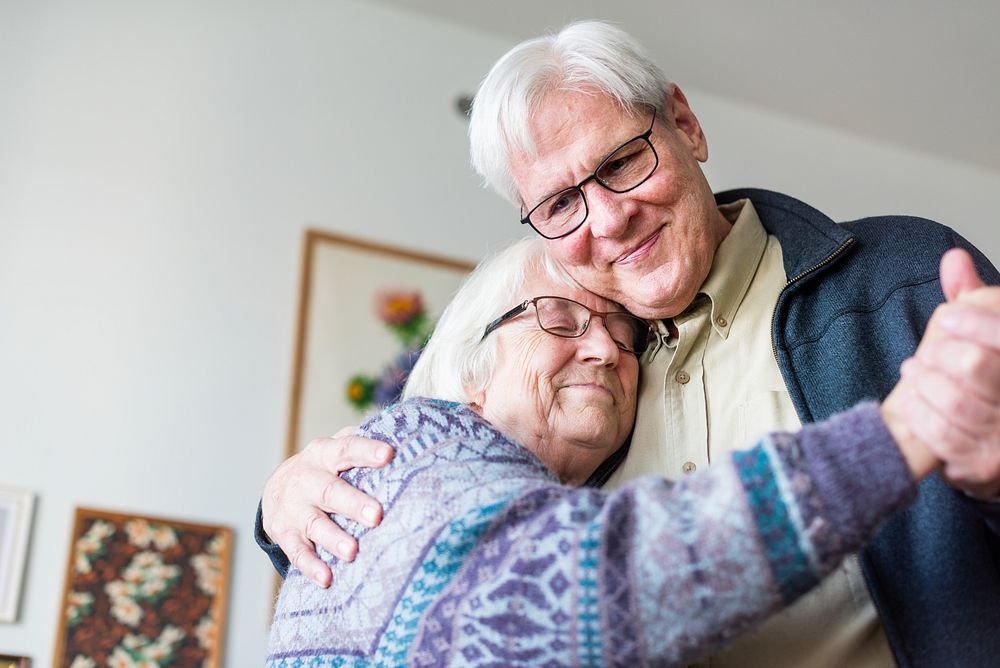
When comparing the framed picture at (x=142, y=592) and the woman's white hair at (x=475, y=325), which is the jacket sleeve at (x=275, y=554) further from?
the framed picture at (x=142, y=592)

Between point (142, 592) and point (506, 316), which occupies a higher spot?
point (506, 316)

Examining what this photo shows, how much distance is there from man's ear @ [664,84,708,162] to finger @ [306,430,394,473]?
2.40ft

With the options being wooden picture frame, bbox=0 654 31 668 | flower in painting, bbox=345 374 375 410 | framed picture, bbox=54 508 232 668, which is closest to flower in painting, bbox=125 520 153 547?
framed picture, bbox=54 508 232 668

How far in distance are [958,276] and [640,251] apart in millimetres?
628

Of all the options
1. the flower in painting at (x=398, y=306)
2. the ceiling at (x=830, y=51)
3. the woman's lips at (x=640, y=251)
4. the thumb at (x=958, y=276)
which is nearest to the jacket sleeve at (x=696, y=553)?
the thumb at (x=958, y=276)

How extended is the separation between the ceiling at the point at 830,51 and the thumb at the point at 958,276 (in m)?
2.89

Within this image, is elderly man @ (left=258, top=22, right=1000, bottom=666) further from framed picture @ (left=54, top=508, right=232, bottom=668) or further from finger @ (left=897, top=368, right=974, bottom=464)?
framed picture @ (left=54, top=508, right=232, bottom=668)

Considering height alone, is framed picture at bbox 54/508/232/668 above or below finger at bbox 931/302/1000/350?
below

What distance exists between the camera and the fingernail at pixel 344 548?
3.73 ft

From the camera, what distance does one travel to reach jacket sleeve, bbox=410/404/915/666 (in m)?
0.84

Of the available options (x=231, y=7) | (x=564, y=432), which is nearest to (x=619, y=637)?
(x=564, y=432)

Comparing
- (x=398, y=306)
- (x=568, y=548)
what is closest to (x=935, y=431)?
(x=568, y=548)

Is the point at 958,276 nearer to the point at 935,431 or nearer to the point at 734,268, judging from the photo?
the point at 935,431

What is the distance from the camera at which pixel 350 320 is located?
3.28 meters
